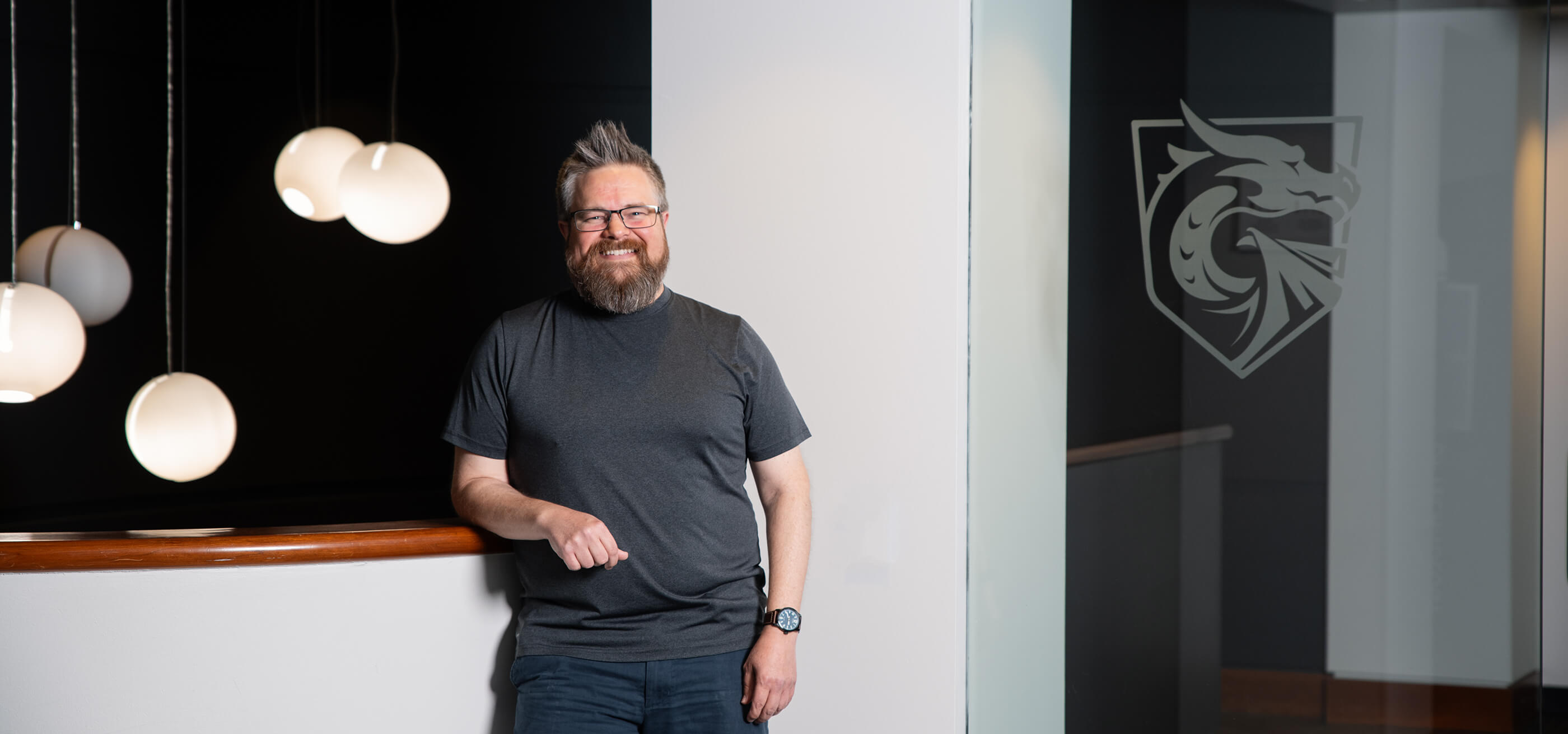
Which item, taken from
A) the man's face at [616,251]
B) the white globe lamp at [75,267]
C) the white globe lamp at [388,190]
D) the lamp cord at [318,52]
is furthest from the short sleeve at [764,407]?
the lamp cord at [318,52]

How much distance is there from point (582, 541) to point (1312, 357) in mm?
1371

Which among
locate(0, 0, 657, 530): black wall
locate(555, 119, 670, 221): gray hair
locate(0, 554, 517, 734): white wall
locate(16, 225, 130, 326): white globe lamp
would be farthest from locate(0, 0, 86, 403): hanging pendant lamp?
locate(0, 0, 657, 530): black wall

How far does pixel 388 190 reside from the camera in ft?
9.92

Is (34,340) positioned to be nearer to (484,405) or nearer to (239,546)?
(239,546)

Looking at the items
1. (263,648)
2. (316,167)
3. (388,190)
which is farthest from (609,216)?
(316,167)

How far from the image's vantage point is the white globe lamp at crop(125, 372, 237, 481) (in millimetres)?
2949

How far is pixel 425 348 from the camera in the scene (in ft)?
22.9

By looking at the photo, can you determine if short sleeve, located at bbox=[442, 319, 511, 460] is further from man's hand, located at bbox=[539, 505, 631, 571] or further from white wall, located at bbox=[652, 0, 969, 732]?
white wall, located at bbox=[652, 0, 969, 732]

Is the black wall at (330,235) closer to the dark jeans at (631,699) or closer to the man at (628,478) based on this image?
the man at (628,478)

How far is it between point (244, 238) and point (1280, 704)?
628 centimetres

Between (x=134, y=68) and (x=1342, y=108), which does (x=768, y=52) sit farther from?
(x=134, y=68)

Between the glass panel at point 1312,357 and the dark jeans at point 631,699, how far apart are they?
94 cm

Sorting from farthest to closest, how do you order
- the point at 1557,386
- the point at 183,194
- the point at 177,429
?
the point at 183,194 → the point at 1557,386 → the point at 177,429

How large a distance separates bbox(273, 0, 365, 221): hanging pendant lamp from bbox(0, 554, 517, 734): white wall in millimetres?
1793
